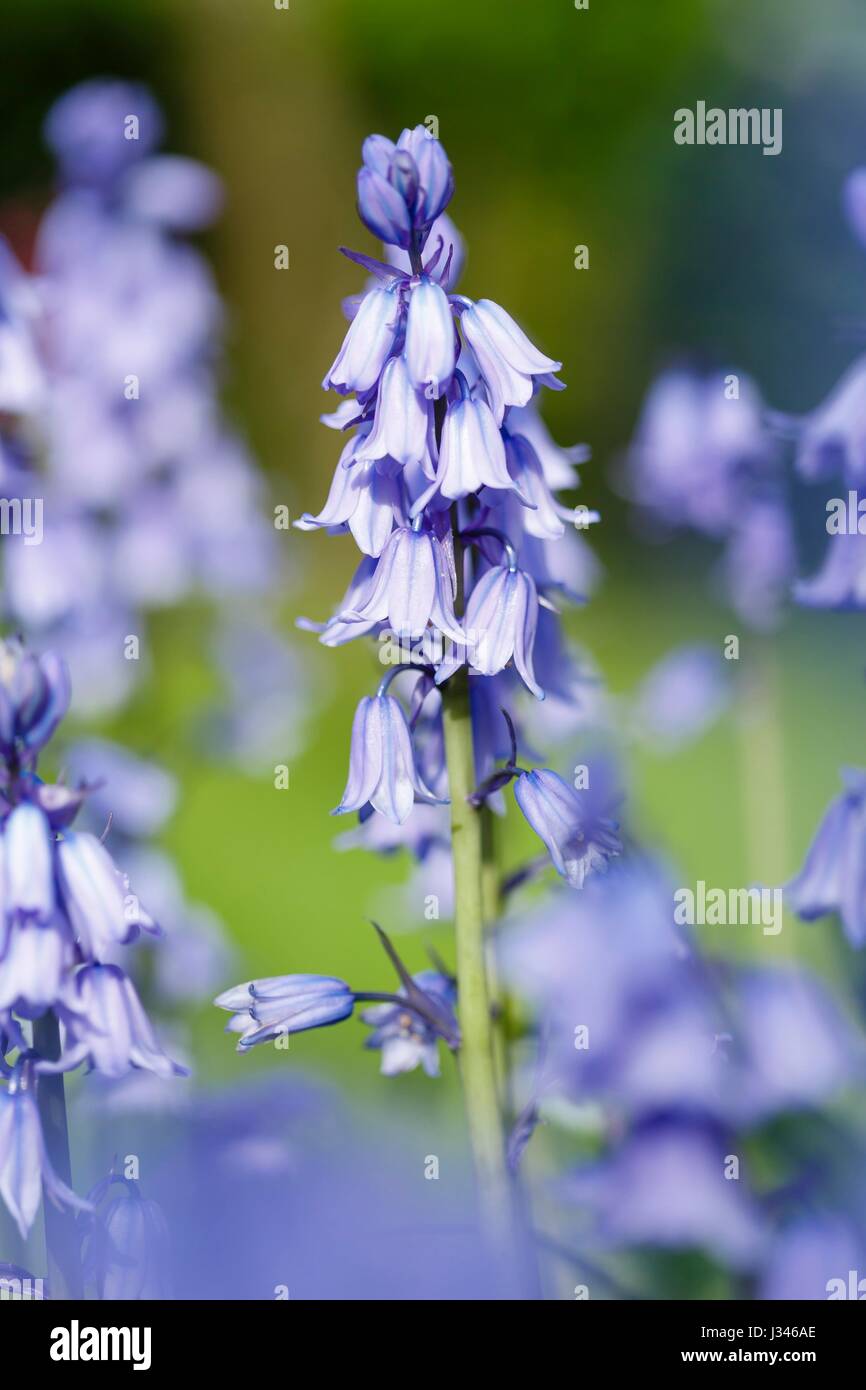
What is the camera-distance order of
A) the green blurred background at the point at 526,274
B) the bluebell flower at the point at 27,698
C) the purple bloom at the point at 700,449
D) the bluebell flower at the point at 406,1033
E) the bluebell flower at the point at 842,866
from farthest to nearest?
the green blurred background at the point at 526,274, the purple bloom at the point at 700,449, the bluebell flower at the point at 842,866, the bluebell flower at the point at 406,1033, the bluebell flower at the point at 27,698

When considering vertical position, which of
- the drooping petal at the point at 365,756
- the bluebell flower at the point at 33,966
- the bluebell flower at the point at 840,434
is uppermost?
the bluebell flower at the point at 840,434

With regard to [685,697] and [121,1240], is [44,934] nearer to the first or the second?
[121,1240]

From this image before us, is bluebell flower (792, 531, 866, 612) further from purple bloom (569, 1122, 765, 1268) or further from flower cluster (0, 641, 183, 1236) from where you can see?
flower cluster (0, 641, 183, 1236)

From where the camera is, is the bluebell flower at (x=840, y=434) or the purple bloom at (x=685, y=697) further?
the purple bloom at (x=685, y=697)

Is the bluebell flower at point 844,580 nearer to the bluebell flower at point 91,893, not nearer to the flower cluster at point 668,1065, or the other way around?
the flower cluster at point 668,1065

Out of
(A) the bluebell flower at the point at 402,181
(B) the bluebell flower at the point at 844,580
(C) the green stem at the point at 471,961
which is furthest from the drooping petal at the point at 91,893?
(B) the bluebell flower at the point at 844,580

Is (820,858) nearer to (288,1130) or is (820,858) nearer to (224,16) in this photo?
(288,1130)

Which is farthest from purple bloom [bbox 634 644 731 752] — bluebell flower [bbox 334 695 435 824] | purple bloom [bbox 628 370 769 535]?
bluebell flower [bbox 334 695 435 824]

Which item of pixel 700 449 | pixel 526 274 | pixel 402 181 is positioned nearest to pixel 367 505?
pixel 402 181
